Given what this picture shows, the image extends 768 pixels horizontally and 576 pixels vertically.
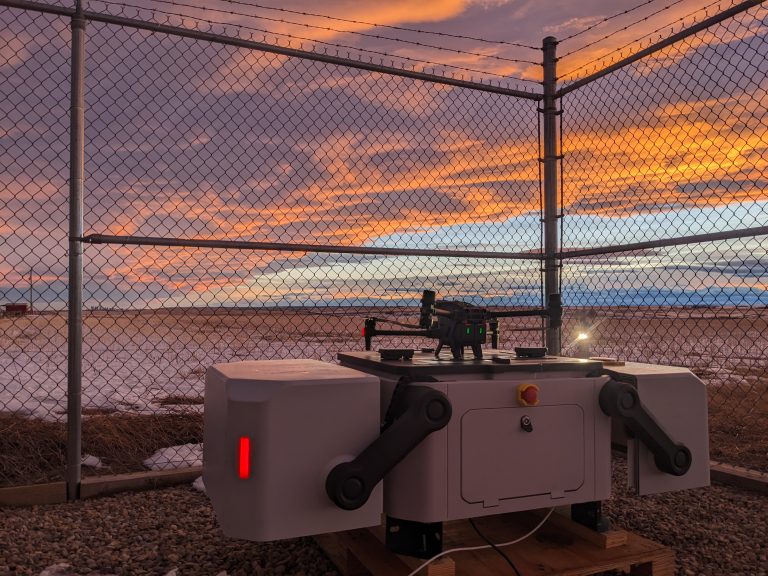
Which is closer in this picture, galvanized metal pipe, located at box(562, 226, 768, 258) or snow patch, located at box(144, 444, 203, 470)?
galvanized metal pipe, located at box(562, 226, 768, 258)

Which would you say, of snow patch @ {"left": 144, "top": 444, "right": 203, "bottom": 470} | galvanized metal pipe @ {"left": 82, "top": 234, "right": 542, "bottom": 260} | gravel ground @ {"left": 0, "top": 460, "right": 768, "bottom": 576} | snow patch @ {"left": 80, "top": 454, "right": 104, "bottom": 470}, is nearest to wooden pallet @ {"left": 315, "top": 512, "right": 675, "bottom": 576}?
gravel ground @ {"left": 0, "top": 460, "right": 768, "bottom": 576}

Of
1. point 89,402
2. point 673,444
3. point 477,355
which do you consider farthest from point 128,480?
point 89,402

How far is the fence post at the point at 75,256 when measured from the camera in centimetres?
346

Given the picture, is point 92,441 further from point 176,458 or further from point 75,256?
point 75,256

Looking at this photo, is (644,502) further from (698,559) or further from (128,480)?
(128,480)

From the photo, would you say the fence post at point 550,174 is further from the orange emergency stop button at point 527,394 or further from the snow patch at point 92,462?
the snow patch at point 92,462

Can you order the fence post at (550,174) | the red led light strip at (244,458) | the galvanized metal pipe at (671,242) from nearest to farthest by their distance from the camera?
1. the red led light strip at (244,458)
2. the galvanized metal pipe at (671,242)
3. the fence post at (550,174)

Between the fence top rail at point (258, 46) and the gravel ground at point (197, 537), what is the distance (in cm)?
295

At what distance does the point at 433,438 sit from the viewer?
2043mm

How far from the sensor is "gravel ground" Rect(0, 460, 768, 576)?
262 cm

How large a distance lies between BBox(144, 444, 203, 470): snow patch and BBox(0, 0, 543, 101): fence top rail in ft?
9.45

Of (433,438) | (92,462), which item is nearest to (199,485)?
(92,462)

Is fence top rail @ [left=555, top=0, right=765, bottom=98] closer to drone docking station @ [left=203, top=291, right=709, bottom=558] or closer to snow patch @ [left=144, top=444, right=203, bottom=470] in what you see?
drone docking station @ [left=203, top=291, right=709, bottom=558]


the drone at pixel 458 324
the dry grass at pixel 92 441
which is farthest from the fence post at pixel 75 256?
the drone at pixel 458 324
